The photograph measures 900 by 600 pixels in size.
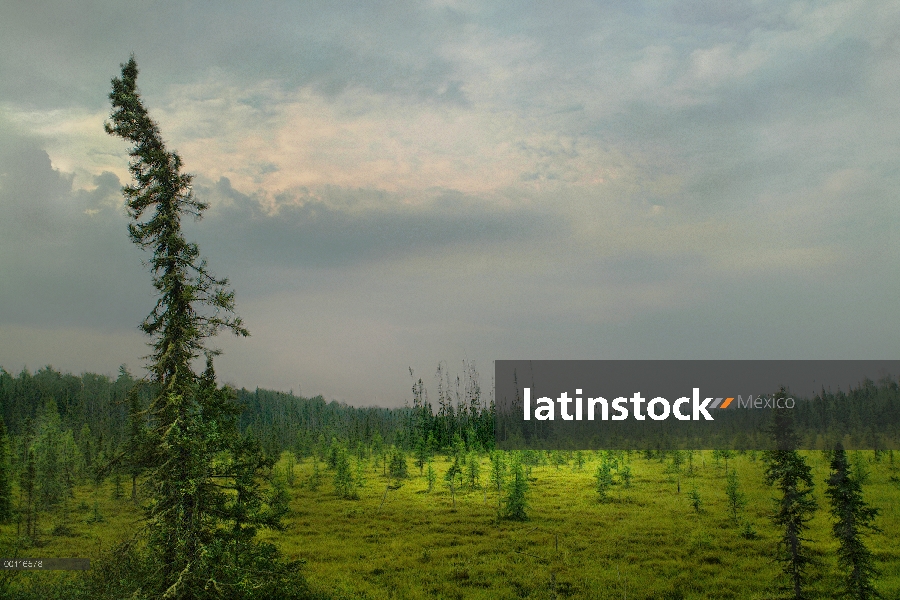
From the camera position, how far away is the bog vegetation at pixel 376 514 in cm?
1773

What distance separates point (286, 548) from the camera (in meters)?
47.6

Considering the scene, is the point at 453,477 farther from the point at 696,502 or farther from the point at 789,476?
the point at 789,476

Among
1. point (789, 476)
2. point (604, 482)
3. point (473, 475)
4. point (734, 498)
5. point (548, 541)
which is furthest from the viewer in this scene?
point (473, 475)

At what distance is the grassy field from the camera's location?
36906 mm

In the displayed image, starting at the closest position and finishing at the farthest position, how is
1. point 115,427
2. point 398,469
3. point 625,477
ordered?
point 625,477, point 398,469, point 115,427

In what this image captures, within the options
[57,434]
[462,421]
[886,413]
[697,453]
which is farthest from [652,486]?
[57,434]

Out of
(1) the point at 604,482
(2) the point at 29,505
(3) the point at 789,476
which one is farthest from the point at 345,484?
(3) the point at 789,476

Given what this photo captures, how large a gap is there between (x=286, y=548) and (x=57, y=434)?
245ft

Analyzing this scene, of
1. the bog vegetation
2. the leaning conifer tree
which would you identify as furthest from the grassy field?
the leaning conifer tree

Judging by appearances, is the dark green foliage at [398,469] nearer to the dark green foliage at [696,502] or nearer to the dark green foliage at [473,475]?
the dark green foliage at [473,475]

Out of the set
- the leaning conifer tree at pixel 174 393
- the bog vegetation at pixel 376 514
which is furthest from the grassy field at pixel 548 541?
the leaning conifer tree at pixel 174 393

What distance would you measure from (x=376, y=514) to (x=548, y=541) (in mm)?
21341

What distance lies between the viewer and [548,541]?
156 feet

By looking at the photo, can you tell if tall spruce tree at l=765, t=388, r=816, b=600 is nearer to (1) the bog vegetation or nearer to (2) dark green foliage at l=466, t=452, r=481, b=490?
(1) the bog vegetation
